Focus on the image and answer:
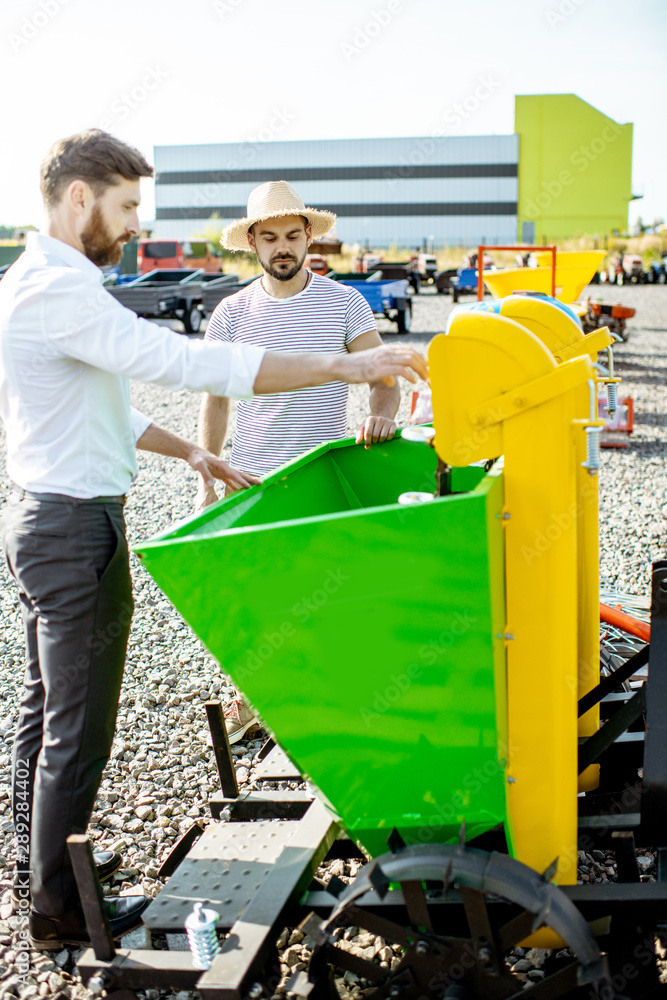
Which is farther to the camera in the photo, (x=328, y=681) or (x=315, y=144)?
(x=315, y=144)

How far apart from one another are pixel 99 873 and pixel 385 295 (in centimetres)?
1485

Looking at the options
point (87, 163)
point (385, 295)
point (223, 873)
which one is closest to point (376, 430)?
point (87, 163)

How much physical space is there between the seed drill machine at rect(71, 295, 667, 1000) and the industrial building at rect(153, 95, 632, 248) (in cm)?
5385

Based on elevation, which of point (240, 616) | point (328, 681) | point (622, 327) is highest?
point (622, 327)

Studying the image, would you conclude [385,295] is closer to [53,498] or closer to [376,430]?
[376,430]

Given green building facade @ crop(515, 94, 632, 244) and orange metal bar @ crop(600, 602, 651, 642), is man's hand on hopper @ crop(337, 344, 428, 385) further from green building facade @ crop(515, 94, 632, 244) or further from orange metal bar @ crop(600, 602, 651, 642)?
green building facade @ crop(515, 94, 632, 244)

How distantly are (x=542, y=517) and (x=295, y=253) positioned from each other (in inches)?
69.2

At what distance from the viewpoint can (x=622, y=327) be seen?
14.2 m

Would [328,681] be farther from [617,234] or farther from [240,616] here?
[617,234]

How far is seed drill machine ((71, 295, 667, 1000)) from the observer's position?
1760 mm

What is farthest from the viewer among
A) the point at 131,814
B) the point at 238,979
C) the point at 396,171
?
the point at 396,171

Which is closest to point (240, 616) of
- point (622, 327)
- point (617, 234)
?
Answer: point (622, 327)

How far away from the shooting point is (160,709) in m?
3.88

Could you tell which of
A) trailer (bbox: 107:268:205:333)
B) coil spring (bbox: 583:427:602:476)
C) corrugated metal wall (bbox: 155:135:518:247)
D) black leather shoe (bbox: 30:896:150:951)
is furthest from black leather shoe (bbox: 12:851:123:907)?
corrugated metal wall (bbox: 155:135:518:247)
